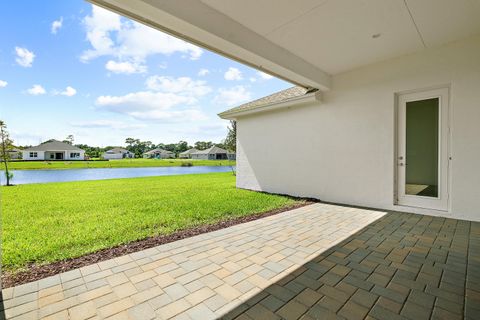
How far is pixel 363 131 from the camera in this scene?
18.7 ft

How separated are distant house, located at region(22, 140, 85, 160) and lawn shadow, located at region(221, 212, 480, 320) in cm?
5334

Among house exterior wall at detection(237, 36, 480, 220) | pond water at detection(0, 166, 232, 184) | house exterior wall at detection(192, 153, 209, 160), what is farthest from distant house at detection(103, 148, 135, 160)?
house exterior wall at detection(237, 36, 480, 220)

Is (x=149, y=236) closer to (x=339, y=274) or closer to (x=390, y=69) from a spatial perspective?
(x=339, y=274)

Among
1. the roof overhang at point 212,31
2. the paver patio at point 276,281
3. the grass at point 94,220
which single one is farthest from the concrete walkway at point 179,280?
the roof overhang at point 212,31

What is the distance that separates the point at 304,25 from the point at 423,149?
4.01 metres

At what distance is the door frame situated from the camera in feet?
15.2

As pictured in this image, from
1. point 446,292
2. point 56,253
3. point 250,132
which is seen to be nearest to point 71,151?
point 250,132

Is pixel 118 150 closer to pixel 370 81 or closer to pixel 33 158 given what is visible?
pixel 33 158

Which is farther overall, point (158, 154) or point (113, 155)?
point (158, 154)

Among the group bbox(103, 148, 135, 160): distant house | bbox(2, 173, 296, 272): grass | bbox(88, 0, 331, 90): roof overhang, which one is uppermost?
bbox(88, 0, 331, 90): roof overhang

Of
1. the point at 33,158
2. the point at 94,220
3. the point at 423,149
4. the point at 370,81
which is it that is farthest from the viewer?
the point at 33,158

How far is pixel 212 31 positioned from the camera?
3.52 metres

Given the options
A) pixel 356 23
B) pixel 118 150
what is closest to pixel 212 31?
pixel 356 23

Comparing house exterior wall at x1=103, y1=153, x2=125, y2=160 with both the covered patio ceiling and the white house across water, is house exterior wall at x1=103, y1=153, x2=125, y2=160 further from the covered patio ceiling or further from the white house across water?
the covered patio ceiling
